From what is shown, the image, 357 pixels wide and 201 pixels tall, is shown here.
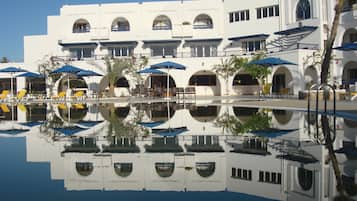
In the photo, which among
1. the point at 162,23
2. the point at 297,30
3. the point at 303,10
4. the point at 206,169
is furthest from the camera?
the point at 162,23

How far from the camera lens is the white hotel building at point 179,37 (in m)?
32.3

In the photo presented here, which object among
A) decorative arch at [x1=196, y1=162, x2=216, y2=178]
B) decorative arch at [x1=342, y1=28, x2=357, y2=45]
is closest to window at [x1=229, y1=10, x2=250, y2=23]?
decorative arch at [x1=342, y1=28, x2=357, y2=45]

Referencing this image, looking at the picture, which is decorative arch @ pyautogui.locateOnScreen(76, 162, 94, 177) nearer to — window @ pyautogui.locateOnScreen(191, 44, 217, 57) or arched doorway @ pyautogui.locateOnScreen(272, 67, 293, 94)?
arched doorway @ pyautogui.locateOnScreen(272, 67, 293, 94)

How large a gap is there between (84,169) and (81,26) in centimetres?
3326

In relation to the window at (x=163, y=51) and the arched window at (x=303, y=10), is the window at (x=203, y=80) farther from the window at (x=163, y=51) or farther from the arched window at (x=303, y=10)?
the arched window at (x=303, y=10)

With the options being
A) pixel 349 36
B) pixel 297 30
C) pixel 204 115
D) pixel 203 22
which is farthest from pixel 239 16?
pixel 204 115

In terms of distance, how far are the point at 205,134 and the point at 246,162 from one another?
342 cm

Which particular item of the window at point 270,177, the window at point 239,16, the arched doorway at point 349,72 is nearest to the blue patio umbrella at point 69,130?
the window at point 270,177

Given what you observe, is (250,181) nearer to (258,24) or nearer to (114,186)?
(114,186)

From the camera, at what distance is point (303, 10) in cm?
3023

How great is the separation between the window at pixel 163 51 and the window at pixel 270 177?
3037cm

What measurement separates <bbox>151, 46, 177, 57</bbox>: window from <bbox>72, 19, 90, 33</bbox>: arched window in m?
6.90

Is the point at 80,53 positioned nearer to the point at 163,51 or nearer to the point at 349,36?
the point at 163,51

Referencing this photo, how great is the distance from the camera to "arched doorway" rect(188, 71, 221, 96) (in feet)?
114
